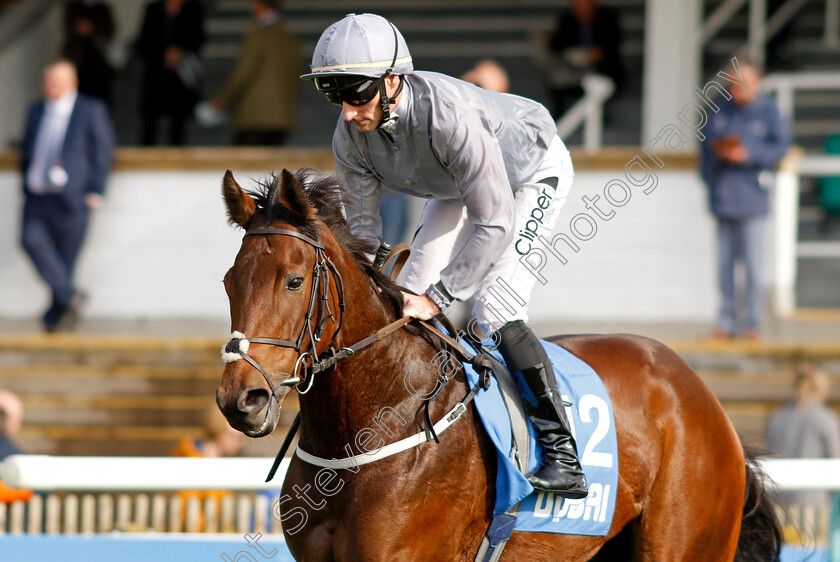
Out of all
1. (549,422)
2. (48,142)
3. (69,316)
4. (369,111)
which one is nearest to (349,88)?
(369,111)

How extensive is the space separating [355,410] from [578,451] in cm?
87

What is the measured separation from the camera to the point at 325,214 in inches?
133

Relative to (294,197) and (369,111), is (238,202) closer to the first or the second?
(294,197)

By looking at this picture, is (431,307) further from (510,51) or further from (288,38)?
(510,51)

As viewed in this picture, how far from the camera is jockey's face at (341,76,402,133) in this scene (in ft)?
11.4

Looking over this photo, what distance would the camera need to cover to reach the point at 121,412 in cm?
832

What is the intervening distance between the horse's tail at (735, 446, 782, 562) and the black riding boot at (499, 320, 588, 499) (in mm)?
1046

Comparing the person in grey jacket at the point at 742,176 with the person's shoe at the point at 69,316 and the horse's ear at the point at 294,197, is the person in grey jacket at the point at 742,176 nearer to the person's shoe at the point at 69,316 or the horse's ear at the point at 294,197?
the person's shoe at the point at 69,316

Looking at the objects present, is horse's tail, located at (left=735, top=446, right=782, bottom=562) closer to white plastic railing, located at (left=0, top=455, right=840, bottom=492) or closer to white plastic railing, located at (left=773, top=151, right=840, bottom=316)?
white plastic railing, located at (left=0, top=455, right=840, bottom=492)

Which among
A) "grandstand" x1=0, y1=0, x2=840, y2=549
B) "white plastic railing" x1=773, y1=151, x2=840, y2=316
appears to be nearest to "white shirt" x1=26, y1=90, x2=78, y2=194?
"grandstand" x1=0, y1=0, x2=840, y2=549

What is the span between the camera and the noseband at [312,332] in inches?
116

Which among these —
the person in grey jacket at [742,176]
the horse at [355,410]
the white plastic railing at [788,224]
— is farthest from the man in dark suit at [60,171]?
the horse at [355,410]

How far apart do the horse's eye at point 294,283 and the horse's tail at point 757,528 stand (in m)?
2.22

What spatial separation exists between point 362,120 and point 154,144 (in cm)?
814
